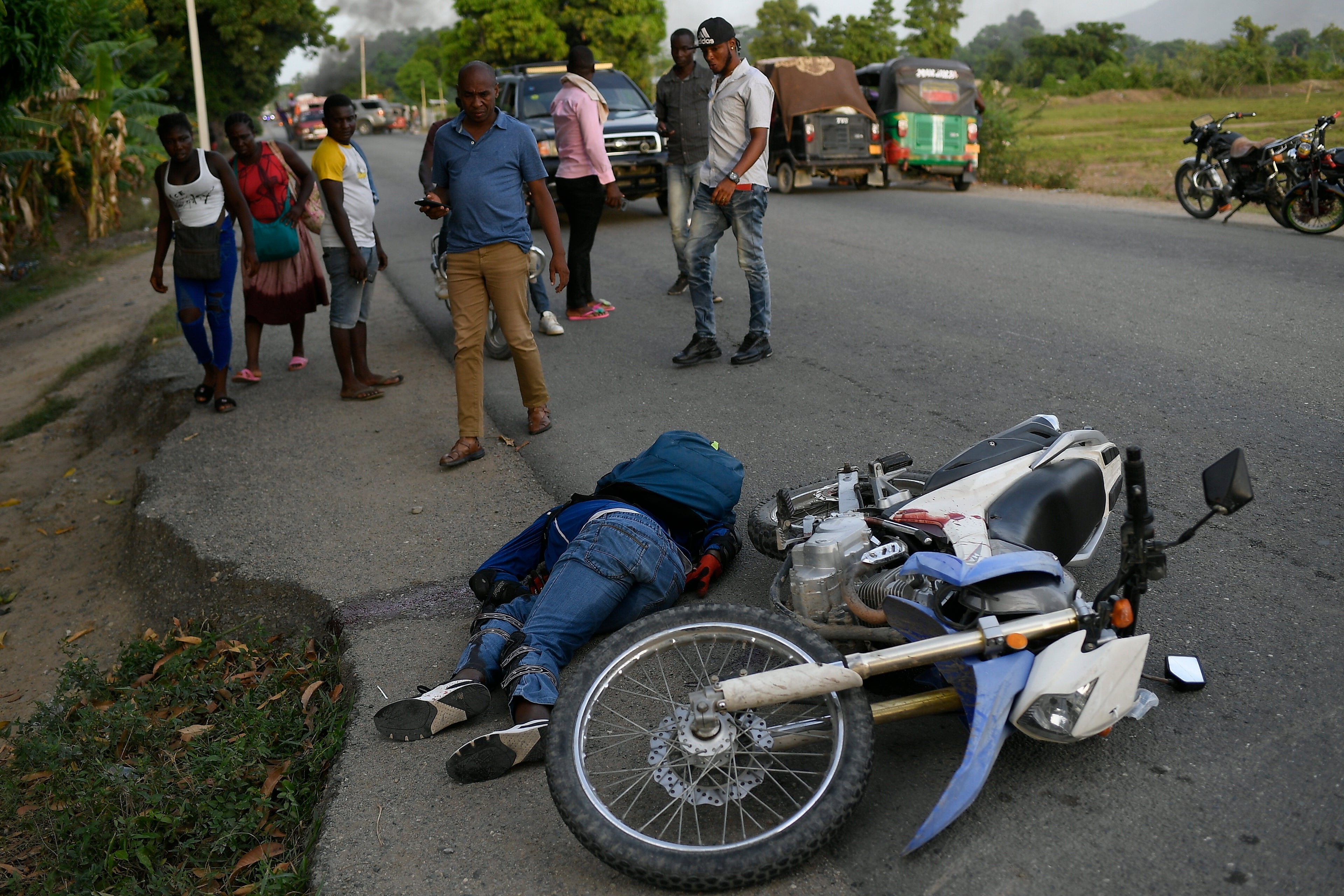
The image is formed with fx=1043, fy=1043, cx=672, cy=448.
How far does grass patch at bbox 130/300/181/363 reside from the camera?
29.5 feet

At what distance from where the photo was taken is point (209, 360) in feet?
22.9

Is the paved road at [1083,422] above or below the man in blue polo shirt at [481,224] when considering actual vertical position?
below

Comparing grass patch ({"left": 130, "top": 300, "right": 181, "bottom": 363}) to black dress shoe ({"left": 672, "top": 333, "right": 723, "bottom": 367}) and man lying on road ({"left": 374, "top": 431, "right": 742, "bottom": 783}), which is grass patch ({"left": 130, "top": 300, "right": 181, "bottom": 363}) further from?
man lying on road ({"left": 374, "top": 431, "right": 742, "bottom": 783})

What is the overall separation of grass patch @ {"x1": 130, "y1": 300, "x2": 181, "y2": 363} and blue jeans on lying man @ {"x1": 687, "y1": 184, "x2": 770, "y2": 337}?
4566 millimetres

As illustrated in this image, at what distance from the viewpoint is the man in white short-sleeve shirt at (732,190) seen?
253 inches

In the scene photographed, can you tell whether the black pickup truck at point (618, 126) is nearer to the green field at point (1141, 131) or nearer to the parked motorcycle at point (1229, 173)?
the parked motorcycle at point (1229, 173)

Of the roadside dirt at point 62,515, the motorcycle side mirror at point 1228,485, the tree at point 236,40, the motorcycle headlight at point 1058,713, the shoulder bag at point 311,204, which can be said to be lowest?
the roadside dirt at point 62,515

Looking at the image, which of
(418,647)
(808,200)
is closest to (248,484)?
(418,647)

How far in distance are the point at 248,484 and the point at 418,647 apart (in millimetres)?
2377

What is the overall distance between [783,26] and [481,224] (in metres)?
59.9

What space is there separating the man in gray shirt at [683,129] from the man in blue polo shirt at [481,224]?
242cm

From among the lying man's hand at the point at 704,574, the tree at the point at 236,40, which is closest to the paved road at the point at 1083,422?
the lying man's hand at the point at 704,574

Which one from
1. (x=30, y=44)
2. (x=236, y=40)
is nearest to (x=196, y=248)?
(x=30, y=44)

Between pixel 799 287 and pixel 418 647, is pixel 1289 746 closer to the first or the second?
pixel 418 647
